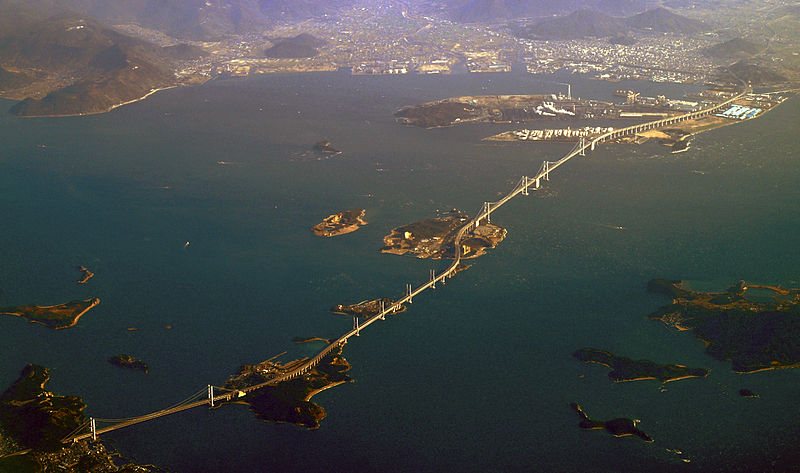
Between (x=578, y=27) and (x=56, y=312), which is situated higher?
(x=578, y=27)

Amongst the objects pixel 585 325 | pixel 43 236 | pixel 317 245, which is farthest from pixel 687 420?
pixel 43 236

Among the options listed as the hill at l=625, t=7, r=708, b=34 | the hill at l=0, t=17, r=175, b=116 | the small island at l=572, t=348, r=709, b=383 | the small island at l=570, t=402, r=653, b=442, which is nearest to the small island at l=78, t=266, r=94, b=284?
the small island at l=572, t=348, r=709, b=383

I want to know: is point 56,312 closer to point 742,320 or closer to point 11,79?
point 742,320

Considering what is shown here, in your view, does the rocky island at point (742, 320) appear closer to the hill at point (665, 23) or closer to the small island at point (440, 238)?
the small island at point (440, 238)

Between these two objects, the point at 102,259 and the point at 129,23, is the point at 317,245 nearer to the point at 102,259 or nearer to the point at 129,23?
the point at 102,259

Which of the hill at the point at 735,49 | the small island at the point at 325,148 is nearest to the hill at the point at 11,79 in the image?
the small island at the point at 325,148

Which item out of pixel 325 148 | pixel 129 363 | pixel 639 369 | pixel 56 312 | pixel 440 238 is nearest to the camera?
pixel 639 369

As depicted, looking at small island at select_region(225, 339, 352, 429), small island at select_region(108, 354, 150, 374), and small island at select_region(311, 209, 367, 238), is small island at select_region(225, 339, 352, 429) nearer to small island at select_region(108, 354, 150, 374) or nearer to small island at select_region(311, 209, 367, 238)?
small island at select_region(108, 354, 150, 374)

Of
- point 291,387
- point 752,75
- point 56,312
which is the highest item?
point 752,75

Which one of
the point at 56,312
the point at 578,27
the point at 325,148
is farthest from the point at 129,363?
the point at 578,27
